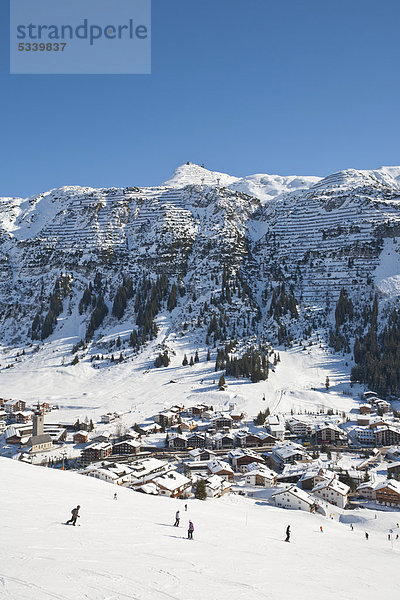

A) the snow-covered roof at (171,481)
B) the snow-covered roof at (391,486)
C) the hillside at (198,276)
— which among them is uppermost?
the hillside at (198,276)

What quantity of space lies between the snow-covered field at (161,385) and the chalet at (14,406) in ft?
16.2

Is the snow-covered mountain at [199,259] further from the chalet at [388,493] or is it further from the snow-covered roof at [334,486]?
the chalet at [388,493]

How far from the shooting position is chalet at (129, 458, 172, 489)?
49469 mm

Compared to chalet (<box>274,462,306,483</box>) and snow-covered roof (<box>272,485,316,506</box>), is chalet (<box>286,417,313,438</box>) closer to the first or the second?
chalet (<box>274,462,306,483</box>)

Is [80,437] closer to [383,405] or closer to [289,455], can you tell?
[289,455]

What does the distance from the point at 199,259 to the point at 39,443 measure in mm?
102190

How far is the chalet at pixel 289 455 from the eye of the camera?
209 feet

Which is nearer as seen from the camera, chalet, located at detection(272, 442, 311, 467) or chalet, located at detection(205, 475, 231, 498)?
chalet, located at detection(205, 475, 231, 498)

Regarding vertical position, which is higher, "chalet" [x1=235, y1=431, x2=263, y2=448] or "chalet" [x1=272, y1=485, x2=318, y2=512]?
"chalet" [x1=272, y1=485, x2=318, y2=512]

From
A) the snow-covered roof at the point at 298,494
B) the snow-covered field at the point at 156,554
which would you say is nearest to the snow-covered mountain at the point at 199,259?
the snow-covered roof at the point at 298,494

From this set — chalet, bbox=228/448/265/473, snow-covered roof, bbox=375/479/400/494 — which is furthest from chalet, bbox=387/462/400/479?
chalet, bbox=228/448/265/473

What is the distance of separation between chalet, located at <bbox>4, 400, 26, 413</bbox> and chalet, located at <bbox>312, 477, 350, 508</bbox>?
209ft

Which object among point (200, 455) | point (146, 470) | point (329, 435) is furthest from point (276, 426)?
point (146, 470)

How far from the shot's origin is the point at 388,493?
48969 mm
